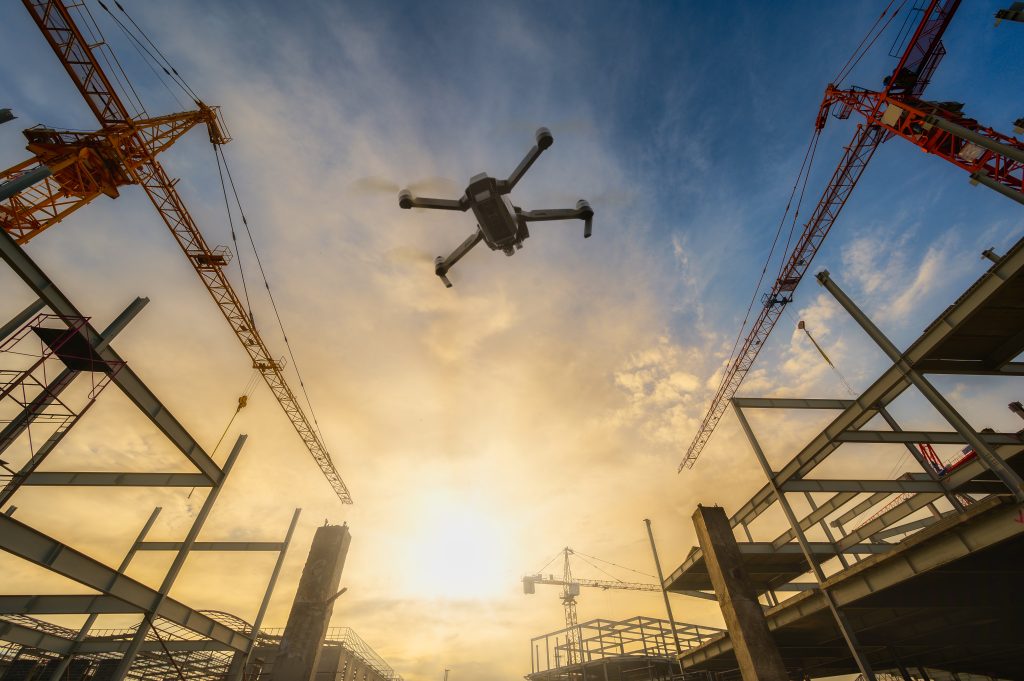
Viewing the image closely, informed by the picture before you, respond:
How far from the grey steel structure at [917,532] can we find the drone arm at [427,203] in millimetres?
13717

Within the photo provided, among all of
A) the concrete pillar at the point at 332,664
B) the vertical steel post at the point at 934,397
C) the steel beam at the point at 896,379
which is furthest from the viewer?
the concrete pillar at the point at 332,664

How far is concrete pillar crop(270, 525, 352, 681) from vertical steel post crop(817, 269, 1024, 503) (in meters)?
22.1

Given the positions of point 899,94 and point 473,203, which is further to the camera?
point 899,94

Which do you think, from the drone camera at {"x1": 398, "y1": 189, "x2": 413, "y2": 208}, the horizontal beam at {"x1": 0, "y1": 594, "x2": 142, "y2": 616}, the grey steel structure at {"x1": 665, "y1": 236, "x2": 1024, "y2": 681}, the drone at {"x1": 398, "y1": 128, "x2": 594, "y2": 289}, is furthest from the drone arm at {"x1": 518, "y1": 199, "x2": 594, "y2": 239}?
the horizontal beam at {"x1": 0, "y1": 594, "x2": 142, "y2": 616}

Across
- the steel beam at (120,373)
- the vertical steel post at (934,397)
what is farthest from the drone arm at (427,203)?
the vertical steel post at (934,397)

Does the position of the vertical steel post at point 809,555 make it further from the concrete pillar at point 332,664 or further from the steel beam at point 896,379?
the concrete pillar at point 332,664

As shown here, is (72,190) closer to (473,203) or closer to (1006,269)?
(473,203)

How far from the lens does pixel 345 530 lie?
18.7 m

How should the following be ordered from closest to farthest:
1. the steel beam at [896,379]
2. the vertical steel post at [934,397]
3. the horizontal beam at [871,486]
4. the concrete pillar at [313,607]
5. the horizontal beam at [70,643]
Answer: the vertical steel post at [934,397]
the steel beam at [896,379]
the horizontal beam at [70,643]
the horizontal beam at [871,486]
the concrete pillar at [313,607]

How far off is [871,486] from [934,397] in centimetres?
444

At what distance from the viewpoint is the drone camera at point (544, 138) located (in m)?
8.72

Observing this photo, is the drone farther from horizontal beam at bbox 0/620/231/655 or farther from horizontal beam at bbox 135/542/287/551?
horizontal beam at bbox 135/542/287/551

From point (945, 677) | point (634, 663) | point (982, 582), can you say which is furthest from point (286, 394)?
point (945, 677)

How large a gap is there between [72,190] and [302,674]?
94.6ft
